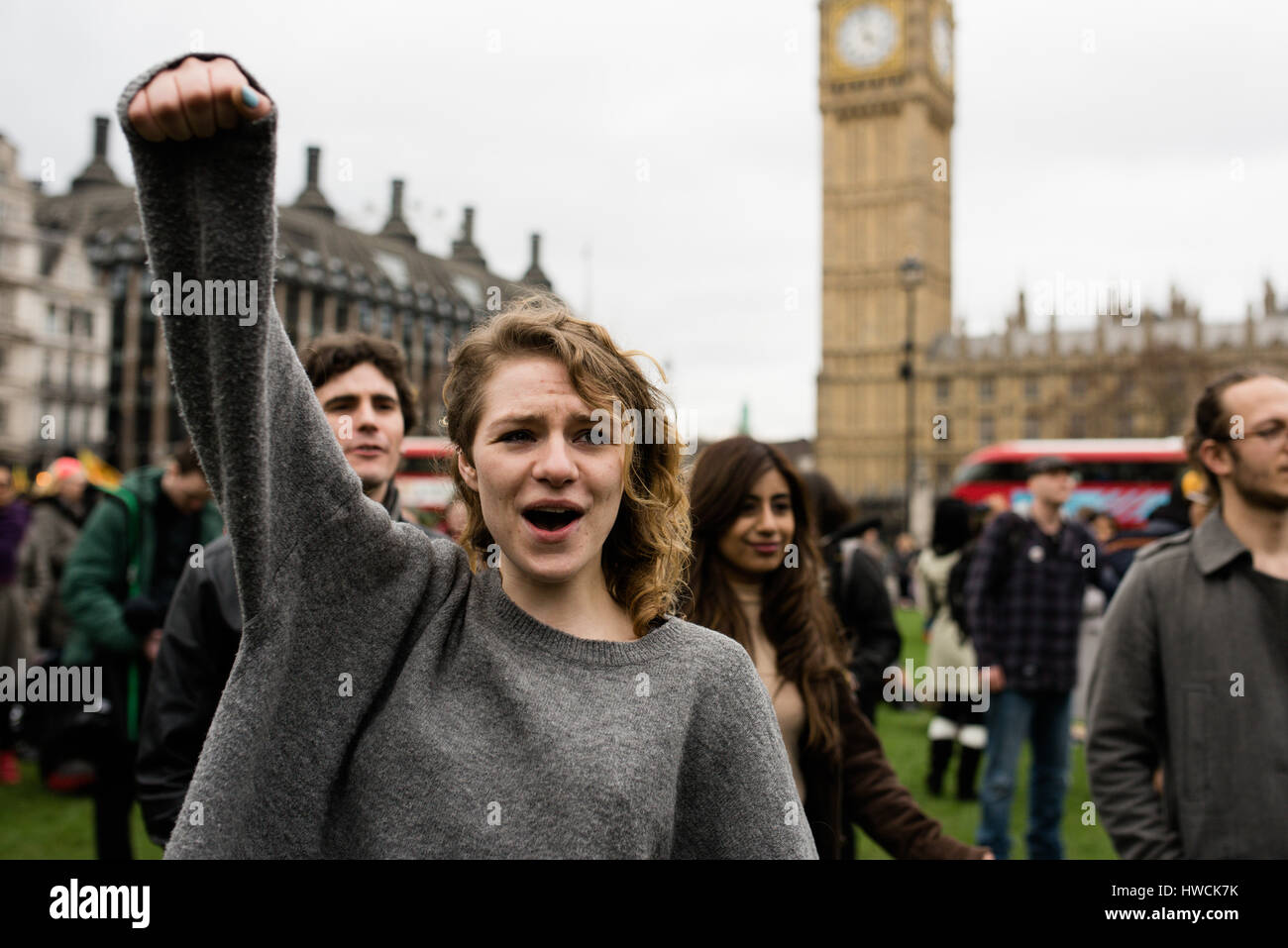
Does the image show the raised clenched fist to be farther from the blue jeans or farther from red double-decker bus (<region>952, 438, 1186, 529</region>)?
red double-decker bus (<region>952, 438, 1186, 529</region>)

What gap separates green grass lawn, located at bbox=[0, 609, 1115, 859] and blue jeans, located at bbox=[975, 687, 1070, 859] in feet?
0.96

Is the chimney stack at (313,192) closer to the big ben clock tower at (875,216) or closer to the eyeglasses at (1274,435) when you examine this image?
the big ben clock tower at (875,216)

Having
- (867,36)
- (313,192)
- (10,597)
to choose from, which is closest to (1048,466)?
(10,597)

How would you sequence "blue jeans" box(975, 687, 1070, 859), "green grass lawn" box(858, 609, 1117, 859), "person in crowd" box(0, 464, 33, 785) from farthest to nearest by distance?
"person in crowd" box(0, 464, 33, 785) < "green grass lawn" box(858, 609, 1117, 859) < "blue jeans" box(975, 687, 1070, 859)

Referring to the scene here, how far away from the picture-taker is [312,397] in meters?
1.33

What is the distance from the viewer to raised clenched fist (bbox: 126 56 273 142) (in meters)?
1.09

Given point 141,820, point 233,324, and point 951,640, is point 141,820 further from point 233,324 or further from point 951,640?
point 233,324

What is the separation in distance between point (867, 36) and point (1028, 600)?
68617mm

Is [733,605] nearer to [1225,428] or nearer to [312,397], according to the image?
[1225,428]

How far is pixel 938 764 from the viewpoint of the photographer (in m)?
6.73

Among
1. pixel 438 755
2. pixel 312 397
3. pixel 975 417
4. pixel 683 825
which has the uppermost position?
pixel 975 417

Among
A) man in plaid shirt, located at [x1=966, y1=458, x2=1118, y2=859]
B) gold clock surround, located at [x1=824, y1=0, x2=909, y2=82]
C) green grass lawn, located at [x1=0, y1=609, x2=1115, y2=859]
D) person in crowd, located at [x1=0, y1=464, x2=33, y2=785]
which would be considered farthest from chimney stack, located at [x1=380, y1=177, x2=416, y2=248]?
man in plaid shirt, located at [x1=966, y1=458, x2=1118, y2=859]

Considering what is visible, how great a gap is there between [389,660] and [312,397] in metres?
0.34
